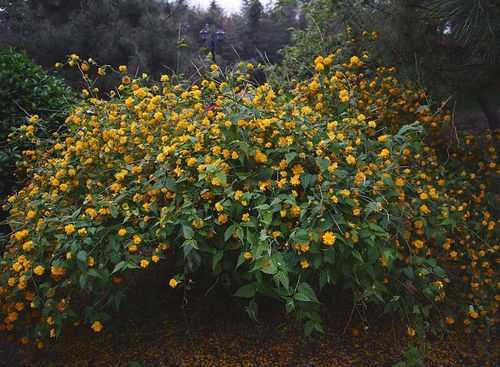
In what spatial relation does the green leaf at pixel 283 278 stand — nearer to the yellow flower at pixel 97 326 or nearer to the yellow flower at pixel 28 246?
the yellow flower at pixel 97 326

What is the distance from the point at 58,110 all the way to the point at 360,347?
264 cm

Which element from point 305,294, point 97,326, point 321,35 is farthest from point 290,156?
point 321,35

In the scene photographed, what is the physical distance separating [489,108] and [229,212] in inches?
111

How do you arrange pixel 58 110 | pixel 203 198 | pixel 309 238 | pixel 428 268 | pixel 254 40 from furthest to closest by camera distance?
pixel 254 40 < pixel 58 110 < pixel 428 268 < pixel 203 198 < pixel 309 238

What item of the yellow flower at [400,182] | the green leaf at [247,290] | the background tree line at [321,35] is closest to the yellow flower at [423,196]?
the yellow flower at [400,182]

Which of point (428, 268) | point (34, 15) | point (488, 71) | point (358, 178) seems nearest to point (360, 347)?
point (428, 268)

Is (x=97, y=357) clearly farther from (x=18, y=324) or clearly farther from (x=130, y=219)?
(x=130, y=219)

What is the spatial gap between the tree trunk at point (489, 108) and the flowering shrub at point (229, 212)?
124 cm

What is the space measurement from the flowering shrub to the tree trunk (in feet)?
4.05

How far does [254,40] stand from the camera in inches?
734

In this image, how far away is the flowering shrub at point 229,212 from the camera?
190 centimetres

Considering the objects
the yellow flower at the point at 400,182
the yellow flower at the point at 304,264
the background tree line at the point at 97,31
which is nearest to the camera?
the yellow flower at the point at 304,264

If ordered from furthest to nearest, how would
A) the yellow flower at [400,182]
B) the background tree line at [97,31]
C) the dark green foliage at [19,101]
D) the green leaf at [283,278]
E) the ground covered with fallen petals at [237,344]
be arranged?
the background tree line at [97,31]
the dark green foliage at [19,101]
the ground covered with fallen petals at [237,344]
the yellow flower at [400,182]
the green leaf at [283,278]

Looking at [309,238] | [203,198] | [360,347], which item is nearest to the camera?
[309,238]
